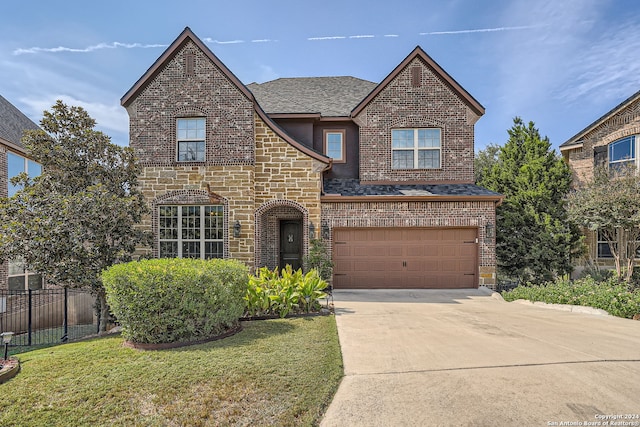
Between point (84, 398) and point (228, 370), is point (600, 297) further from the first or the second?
point (84, 398)

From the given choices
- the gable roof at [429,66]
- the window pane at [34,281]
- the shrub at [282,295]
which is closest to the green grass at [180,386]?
the shrub at [282,295]

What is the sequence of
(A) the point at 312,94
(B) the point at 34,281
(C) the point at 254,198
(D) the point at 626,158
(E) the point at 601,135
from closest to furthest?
(C) the point at 254,198 < (D) the point at 626,158 < (E) the point at 601,135 < (B) the point at 34,281 < (A) the point at 312,94

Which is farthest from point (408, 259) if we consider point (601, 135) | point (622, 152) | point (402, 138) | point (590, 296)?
point (601, 135)

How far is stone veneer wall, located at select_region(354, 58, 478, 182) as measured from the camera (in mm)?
13039

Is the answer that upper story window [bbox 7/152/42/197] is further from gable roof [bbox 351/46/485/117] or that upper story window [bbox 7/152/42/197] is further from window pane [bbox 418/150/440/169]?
window pane [bbox 418/150/440/169]

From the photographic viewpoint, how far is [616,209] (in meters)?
11.4

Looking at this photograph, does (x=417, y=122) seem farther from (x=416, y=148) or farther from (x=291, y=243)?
(x=291, y=243)

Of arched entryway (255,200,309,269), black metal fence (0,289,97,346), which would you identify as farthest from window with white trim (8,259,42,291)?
arched entryway (255,200,309,269)

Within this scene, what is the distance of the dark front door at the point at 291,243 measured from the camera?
13.3 meters

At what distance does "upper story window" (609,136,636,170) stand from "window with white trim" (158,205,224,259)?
50.3 feet

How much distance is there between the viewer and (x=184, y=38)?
1196cm

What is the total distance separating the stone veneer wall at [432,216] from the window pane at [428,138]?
249 centimetres

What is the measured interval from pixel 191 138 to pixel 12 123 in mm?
9570

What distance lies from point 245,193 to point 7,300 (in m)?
9.98
